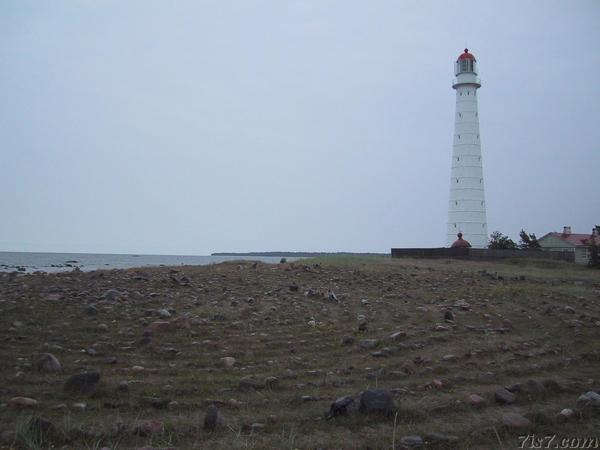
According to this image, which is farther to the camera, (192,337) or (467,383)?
(192,337)

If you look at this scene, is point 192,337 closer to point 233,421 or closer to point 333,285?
point 233,421

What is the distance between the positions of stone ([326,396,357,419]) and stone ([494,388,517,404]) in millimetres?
1671

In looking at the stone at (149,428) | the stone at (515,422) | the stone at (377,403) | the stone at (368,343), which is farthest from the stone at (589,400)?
the stone at (149,428)

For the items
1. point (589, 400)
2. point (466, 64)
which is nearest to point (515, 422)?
point (589, 400)

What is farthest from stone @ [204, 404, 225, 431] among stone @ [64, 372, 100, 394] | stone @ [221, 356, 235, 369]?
stone @ [221, 356, 235, 369]

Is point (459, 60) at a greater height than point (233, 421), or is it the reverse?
point (459, 60)

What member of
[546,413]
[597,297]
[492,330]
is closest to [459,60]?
[597,297]

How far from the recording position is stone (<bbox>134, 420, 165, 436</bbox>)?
15.7ft

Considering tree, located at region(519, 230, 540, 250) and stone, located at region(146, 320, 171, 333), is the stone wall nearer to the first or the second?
tree, located at region(519, 230, 540, 250)

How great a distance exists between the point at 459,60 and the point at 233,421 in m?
58.2

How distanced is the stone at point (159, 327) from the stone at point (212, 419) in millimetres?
3996

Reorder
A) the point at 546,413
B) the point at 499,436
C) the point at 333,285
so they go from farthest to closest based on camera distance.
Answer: the point at 333,285 → the point at 546,413 → the point at 499,436

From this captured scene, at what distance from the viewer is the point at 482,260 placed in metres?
36.4

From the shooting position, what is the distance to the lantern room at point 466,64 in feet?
184
